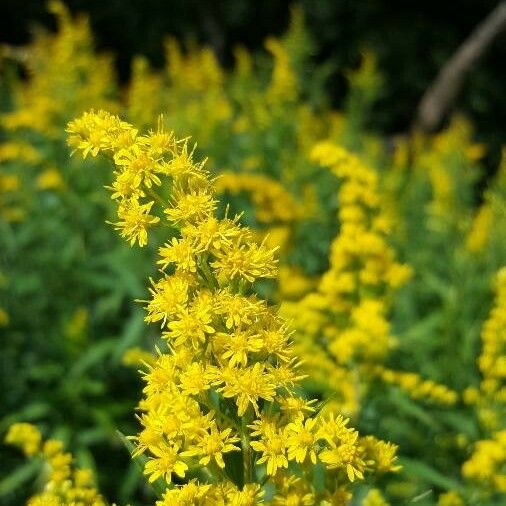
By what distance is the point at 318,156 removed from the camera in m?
2.96

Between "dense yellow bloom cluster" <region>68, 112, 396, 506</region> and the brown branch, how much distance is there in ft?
23.7

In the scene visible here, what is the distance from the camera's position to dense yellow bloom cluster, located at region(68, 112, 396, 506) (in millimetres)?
1624

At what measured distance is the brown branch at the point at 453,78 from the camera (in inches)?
335

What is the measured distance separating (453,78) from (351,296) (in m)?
6.21

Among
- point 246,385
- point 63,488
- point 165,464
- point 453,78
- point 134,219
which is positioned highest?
point 134,219

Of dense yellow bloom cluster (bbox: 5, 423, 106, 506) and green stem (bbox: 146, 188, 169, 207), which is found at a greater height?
green stem (bbox: 146, 188, 169, 207)

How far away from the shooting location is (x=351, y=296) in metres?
2.86

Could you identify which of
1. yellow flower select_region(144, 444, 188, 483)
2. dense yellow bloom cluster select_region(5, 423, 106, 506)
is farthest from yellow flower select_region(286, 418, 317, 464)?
dense yellow bloom cluster select_region(5, 423, 106, 506)

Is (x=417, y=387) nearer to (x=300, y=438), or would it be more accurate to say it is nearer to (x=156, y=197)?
(x=300, y=438)

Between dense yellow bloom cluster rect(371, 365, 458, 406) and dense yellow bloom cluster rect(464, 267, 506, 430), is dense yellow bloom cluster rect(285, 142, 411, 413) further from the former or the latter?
dense yellow bloom cluster rect(464, 267, 506, 430)

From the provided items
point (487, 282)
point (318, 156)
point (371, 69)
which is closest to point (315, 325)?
point (318, 156)

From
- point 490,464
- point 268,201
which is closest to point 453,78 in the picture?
point 268,201

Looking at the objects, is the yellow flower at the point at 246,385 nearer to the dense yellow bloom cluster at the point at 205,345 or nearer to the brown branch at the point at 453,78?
the dense yellow bloom cluster at the point at 205,345

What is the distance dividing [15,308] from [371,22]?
6.13 m
